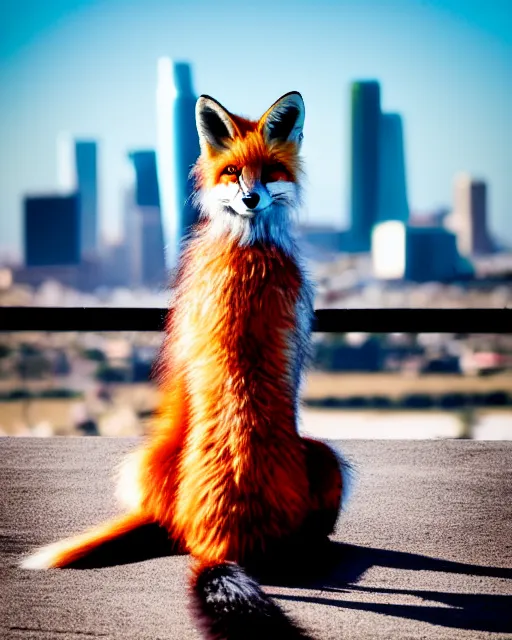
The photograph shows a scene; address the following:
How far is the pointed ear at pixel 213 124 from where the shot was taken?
155cm

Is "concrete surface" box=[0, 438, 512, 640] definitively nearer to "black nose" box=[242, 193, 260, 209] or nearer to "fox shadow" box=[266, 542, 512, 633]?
"fox shadow" box=[266, 542, 512, 633]

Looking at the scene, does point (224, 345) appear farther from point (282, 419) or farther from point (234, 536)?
point (234, 536)

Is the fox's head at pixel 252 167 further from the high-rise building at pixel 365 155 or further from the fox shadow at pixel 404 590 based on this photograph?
the high-rise building at pixel 365 155

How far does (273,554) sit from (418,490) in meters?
0.86

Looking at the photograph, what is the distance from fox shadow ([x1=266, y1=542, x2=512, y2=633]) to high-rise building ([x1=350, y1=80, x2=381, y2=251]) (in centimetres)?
170

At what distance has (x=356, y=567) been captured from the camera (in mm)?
1613

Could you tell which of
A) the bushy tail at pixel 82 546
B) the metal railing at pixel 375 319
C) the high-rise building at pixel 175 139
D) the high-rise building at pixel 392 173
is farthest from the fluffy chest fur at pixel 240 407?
the high-rise building at pixel 392 173

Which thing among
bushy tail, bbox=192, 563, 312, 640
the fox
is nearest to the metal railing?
the fox

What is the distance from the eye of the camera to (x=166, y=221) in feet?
7.80

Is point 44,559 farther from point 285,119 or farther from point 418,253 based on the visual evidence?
point 418,253

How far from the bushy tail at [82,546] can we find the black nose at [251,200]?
74 centimetres

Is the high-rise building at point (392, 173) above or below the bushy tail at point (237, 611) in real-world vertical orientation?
above

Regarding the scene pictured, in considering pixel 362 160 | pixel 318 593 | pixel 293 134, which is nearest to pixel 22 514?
pixel 318 593

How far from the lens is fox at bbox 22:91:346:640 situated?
148 cm
